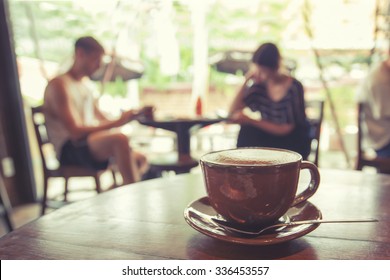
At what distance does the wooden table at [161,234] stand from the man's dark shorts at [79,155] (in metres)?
1.47

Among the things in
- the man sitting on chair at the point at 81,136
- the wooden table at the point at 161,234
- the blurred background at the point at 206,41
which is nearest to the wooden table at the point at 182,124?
the man sitting on chair at the point at 81,136

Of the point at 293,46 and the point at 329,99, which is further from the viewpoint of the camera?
the point at 293,46

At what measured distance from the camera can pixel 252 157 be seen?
56 centimetres

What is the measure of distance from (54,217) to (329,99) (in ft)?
10.1

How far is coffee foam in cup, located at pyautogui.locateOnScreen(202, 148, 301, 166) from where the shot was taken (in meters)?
0.53

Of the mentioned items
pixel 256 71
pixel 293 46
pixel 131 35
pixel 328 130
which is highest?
pixel 131 35

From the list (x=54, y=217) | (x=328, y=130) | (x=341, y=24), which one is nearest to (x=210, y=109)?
(x=328, y=130)

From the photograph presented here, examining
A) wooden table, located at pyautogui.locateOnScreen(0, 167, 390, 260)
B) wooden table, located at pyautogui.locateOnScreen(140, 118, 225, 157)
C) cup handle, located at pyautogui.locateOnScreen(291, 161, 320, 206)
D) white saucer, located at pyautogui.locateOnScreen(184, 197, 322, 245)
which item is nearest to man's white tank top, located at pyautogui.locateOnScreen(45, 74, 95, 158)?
wooden table, located at pyautogui.locateOnScreen(140, 118, 225, 157)

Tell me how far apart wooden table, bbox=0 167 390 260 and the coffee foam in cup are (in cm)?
12

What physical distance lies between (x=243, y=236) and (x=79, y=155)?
1.84m

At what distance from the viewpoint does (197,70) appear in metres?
3.64

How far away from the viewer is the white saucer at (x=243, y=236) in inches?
19.7
